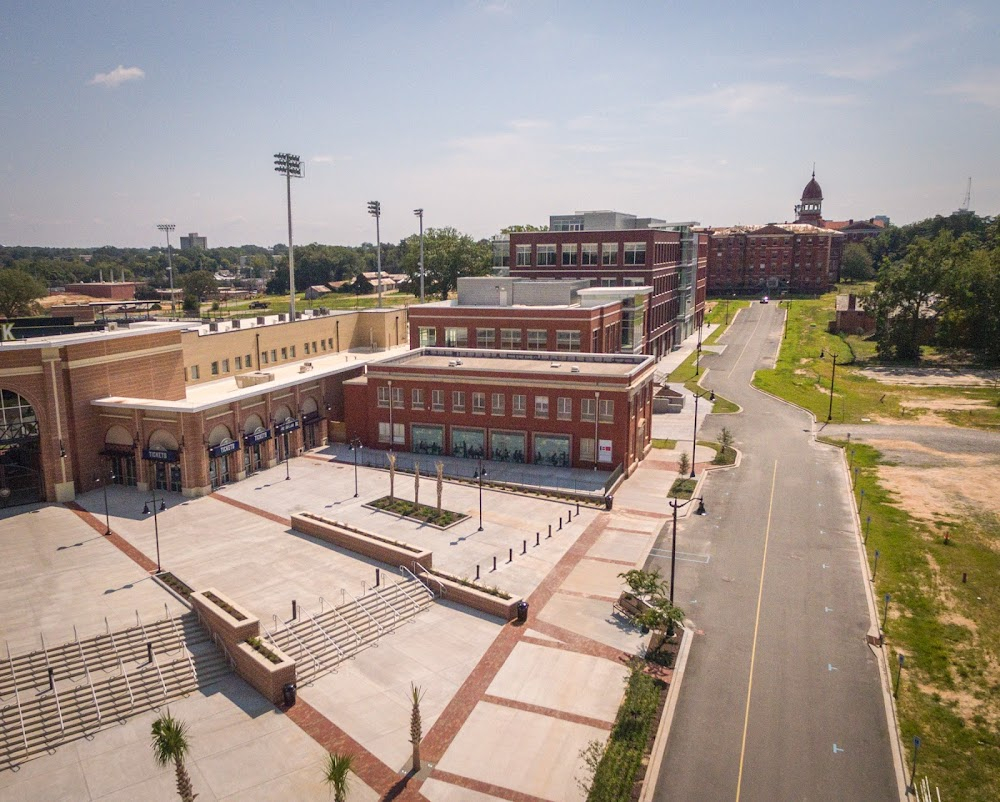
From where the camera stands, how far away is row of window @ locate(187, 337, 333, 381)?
5853cm

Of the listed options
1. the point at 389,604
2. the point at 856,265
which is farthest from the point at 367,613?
the point at 856,265

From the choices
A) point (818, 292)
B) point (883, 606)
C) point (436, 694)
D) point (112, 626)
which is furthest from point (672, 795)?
point (818, 292)

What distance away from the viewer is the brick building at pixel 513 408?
5259 cm

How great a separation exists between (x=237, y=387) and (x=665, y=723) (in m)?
43.8

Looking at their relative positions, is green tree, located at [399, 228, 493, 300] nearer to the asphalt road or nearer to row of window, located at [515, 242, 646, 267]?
row of window, located at [515, 242, 646, 267]

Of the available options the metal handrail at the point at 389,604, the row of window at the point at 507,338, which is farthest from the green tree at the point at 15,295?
the metal handrail at the point at 389,604

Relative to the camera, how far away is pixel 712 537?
42.1 metres

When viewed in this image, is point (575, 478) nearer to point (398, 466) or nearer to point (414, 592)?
point (398, 466)

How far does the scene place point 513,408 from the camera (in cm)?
5500

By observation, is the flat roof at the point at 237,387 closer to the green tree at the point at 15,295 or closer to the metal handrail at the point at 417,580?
the metal handrail at the point at 417,580

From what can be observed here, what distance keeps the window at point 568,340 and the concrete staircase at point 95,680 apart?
45557 mm

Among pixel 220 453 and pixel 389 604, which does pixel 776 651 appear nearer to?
pixel 389 604

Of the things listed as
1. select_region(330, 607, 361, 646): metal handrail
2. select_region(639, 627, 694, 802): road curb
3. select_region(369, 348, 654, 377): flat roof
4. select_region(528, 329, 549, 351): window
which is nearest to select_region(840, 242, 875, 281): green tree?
select_region(528, 329, 549, 351): window

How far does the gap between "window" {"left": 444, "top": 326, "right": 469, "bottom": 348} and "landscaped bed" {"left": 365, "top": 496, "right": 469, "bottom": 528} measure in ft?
95.6
